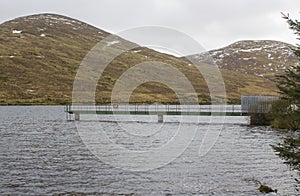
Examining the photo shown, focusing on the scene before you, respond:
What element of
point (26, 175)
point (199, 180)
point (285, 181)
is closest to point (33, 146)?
point (26, 175)

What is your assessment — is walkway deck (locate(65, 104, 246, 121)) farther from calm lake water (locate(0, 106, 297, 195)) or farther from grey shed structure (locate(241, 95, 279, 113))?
calm lake water (locate(0, 106, 297, 195))

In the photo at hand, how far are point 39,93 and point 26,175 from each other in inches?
6030

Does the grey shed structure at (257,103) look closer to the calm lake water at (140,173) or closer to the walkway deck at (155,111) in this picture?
the walkway deck at (155,111)

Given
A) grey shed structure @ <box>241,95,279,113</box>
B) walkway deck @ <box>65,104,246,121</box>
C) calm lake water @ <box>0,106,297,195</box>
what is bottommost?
calm lake water @ <box>0,106,297,195</box>

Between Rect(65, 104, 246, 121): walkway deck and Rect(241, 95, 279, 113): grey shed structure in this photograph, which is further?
Rect(65, 104, 246, 121): walkway deck

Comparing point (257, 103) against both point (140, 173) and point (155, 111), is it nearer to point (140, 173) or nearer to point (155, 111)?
point (155, 111)

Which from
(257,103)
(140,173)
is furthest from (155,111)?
(140,173)

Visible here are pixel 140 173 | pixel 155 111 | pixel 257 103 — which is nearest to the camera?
pixel 140 173

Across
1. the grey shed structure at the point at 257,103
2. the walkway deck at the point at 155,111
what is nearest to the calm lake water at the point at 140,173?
the grey shed structure at the point at 257,103

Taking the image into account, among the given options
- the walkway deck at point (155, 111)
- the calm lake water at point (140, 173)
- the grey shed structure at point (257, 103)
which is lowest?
the calm lake water at point (140, 173)

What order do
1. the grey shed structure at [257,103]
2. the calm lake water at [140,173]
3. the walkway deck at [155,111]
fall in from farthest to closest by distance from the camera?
the walkway deck at [155,111], the grey shed structure at [257,103], the calm lake water at [140,173]

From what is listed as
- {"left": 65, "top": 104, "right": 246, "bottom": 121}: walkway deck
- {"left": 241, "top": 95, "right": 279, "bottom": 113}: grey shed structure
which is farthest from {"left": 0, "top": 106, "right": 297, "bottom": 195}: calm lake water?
{"left": 65, "top": 104, "right": 246, "bottom": 121}: walkway deck

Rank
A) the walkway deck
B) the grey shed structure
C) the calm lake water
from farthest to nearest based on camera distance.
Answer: the walkway deck → the grey shed structure → the calm lake water

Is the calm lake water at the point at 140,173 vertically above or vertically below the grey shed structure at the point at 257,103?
below
